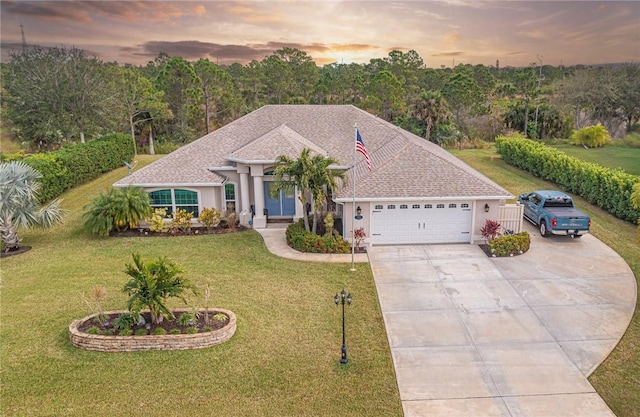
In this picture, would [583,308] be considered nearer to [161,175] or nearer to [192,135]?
[161,175]

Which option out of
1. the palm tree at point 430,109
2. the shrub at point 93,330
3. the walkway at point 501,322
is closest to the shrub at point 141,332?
the shrub at point 93,330

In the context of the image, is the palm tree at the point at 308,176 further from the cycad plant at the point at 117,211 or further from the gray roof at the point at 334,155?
the cycad plant at the point at 117,211

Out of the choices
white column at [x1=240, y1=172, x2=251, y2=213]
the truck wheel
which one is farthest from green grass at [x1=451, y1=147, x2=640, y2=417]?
white column at [x1=240, y1=172, x2=251, y2=213]

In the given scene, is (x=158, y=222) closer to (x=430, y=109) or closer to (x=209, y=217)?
(x=209, y=217)

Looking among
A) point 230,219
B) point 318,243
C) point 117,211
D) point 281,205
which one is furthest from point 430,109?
point 117,211

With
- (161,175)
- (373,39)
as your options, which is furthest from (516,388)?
(373,39)
